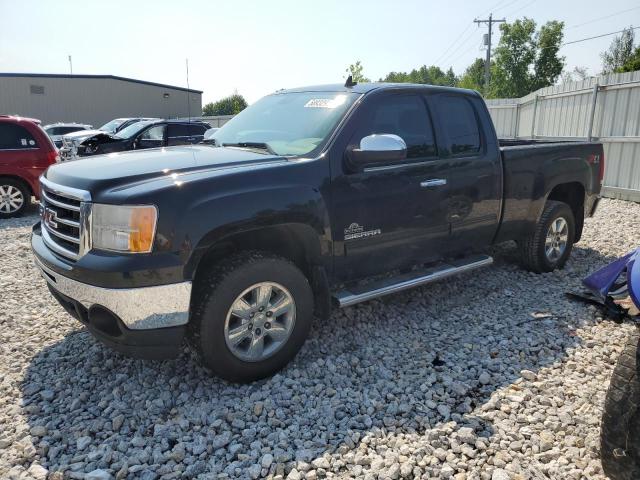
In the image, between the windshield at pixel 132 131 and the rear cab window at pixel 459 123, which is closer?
the rear cab window at pixel 459 123

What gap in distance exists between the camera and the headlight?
276 centimetres

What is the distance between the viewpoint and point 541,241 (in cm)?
539

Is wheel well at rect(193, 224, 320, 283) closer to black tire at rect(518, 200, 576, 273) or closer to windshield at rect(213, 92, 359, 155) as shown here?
windshield at rect(213, 92, 359, 155)

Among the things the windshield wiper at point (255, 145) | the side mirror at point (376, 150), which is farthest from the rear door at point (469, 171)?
the windshield wiper at point (255, 145)

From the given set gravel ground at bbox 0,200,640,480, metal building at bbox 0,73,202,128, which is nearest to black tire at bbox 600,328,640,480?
gravel ground at bbox 0,200,640,480

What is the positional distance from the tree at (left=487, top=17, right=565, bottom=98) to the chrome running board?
48.2 metres

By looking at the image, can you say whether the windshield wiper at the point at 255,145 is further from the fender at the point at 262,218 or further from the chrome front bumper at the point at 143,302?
the chrome front bumper at the point at 143,302

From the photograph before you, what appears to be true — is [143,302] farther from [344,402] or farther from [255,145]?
[255,145]

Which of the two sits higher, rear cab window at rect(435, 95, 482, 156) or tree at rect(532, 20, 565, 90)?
tree at rect(532, 20, 565, 90)

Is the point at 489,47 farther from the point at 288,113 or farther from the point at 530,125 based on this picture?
the point at 288,113

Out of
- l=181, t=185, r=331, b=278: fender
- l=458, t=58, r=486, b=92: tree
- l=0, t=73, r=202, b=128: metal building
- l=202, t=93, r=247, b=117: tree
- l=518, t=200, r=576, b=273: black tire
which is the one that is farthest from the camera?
l=458, t=58, r=486, b=92: tree

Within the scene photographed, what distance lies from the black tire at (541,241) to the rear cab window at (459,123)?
1373 millimetres

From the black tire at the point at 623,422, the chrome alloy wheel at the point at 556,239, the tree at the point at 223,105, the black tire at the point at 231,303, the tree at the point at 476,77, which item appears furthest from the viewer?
the tree at the point at 476,77

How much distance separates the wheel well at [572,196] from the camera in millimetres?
5785
